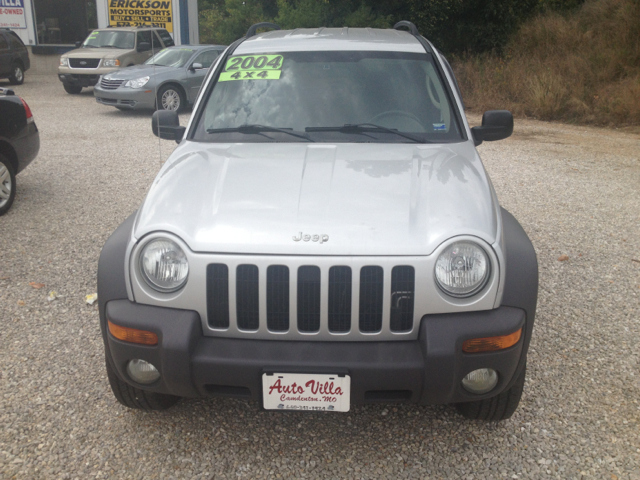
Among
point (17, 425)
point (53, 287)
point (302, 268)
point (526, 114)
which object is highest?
point (302, 268)

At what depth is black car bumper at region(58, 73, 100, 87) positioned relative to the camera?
15.6 metres

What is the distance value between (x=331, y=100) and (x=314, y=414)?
72.3 inches

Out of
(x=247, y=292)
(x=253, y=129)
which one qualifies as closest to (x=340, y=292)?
(x=247, y=292)

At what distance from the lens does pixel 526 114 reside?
13734 mm

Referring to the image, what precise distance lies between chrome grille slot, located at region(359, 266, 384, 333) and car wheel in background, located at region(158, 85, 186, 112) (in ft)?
37.4

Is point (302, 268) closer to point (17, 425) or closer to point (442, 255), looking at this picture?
point (442, 255)

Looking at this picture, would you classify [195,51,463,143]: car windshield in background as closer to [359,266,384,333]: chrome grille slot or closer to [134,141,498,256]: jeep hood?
[134,141,498,256]: jeep hood

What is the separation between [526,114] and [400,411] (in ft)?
40.5

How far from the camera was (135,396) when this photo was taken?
274cm

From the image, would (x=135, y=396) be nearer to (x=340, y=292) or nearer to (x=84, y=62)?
(x=340, y=292)

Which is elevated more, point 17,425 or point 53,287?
point 17,425

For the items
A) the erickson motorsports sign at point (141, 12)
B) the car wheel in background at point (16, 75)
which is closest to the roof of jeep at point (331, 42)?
the car wheel in background at point (16, 75)

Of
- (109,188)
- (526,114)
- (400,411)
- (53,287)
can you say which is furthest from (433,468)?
(526,114)

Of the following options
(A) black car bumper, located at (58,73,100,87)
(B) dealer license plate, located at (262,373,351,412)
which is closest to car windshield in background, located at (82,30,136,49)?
(A) black car bumper, located at (58,73,100,87)
